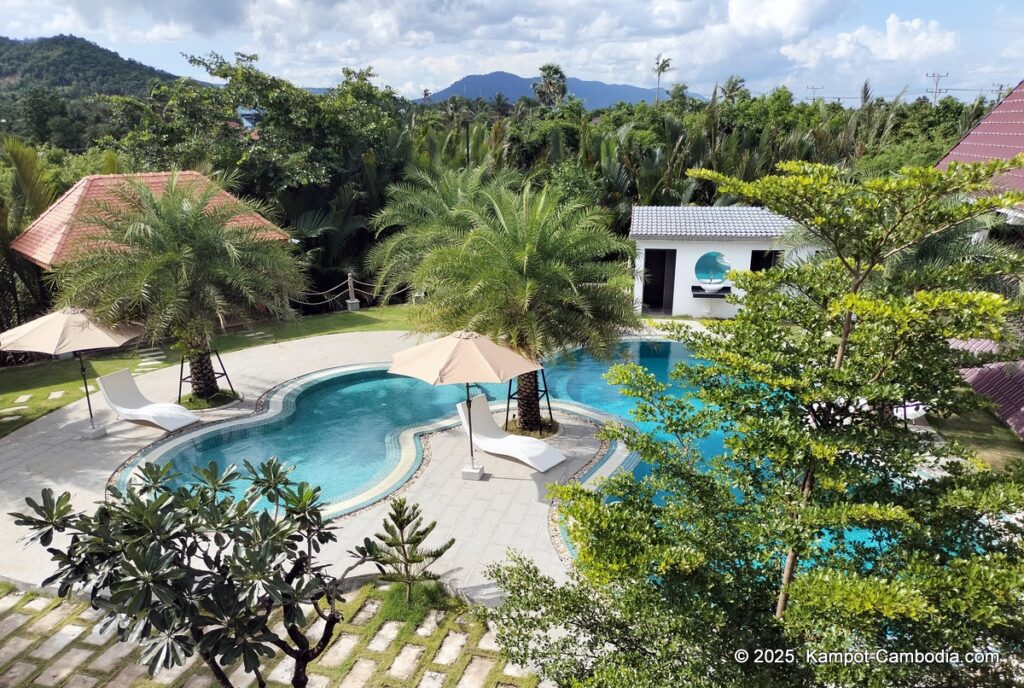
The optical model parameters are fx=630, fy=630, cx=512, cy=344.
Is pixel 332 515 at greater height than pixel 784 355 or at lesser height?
lesser

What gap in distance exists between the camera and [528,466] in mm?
10695

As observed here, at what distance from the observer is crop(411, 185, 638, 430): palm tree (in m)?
11.0

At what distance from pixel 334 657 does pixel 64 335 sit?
8394 millimetres

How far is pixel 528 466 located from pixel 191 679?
227 inches

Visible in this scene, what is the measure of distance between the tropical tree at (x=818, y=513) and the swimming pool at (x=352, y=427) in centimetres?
619

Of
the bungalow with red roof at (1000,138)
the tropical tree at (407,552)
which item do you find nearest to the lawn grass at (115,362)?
the tropical tree at (407,552)

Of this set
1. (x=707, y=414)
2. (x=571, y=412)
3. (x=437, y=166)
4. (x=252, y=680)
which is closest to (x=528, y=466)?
(x=571, y=412)

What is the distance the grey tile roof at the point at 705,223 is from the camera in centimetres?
1970

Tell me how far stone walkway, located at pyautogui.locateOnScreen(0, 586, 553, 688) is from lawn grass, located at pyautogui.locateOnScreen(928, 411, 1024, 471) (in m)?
8.52

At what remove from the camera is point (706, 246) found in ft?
65.8

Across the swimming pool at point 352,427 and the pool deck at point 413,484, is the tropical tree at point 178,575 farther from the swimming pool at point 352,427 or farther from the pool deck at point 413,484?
the swimming pool at point 352,427

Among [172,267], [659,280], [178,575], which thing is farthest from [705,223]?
[178,575]

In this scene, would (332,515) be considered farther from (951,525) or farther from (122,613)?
(951,525)

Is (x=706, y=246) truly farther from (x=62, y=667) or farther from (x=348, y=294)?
(x=62, y=667)
